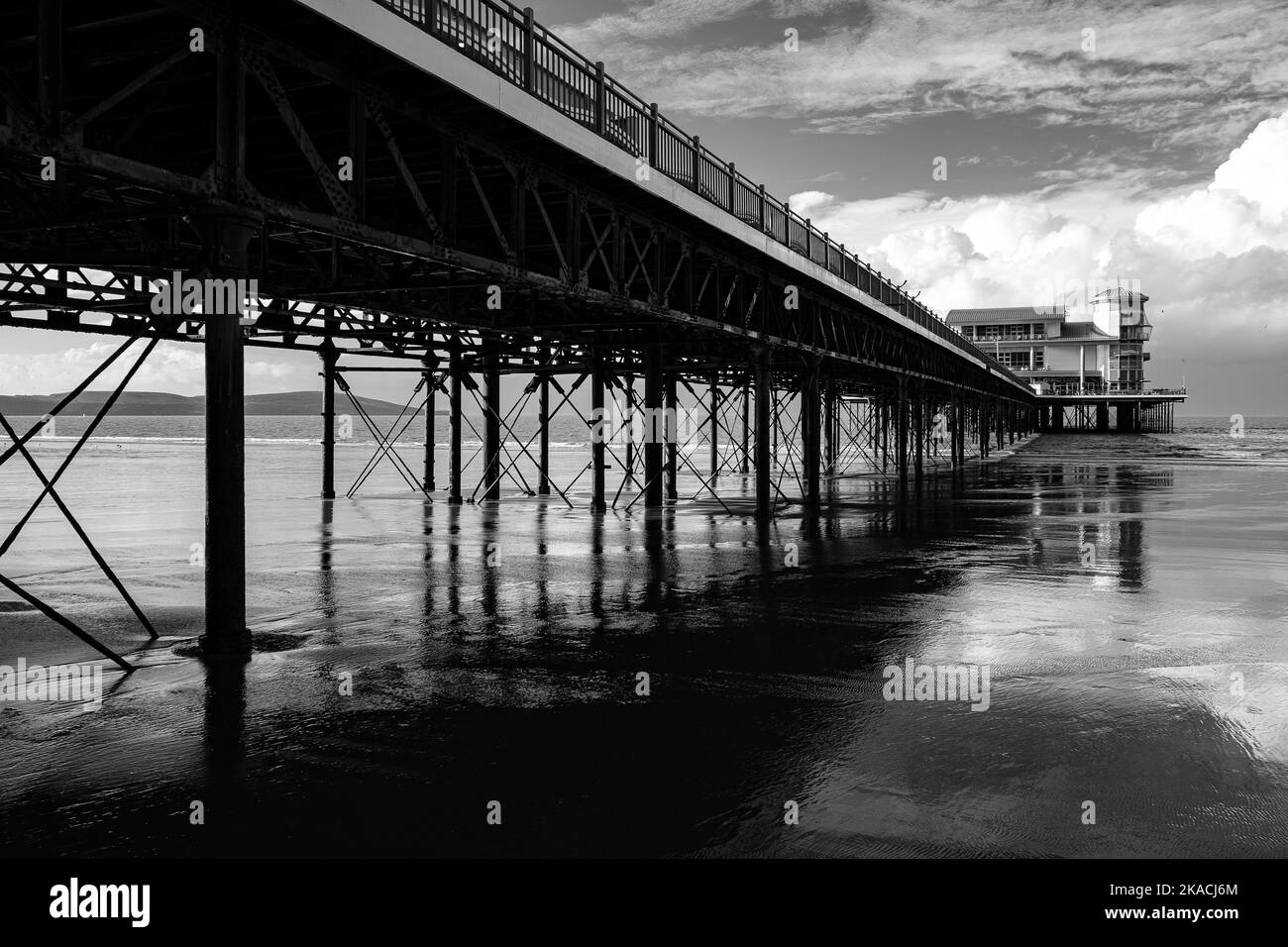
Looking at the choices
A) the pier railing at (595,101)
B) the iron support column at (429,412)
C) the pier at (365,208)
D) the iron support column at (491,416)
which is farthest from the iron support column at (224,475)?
the iron support column at (429,412)

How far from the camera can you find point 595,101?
1470 centimetres

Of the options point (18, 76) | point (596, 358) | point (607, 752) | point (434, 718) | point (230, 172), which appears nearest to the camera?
point (607, 752)

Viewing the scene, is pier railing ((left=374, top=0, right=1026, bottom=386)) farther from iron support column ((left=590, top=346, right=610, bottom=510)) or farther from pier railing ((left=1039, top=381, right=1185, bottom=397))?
pier railing ((left=1039, top=381, right=1185, bottom=397))

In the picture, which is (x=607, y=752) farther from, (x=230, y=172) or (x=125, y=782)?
(x=230, y=172)

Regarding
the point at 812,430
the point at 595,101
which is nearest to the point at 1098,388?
the point at 812,430

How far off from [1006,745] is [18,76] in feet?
38.7

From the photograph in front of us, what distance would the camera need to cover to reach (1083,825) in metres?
5.33

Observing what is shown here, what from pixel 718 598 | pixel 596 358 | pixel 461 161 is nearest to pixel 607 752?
pixel 718 598

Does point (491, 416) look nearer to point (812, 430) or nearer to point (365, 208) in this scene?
point (812, 430)

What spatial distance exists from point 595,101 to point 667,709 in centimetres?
1026

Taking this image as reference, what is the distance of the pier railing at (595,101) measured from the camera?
11.4 m

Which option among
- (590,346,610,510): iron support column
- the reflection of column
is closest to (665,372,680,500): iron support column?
(590,346,610,510): iron support column

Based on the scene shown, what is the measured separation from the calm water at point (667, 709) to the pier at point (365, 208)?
1.97 meters
